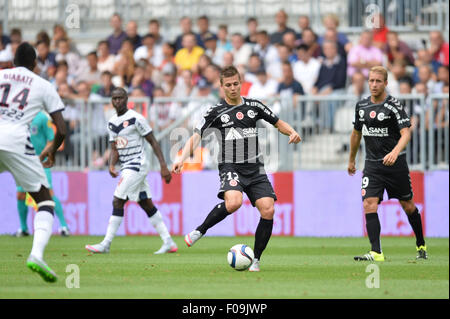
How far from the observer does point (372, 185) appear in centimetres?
1237

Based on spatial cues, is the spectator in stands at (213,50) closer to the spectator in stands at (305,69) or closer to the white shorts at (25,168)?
the spectator in stands at (305,69)

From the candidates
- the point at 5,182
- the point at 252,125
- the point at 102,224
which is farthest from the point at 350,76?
the point at 252,125

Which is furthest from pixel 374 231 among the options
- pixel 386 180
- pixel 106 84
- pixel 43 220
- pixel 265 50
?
pixel 265 50

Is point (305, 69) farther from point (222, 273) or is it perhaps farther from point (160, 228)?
point (222, 273)

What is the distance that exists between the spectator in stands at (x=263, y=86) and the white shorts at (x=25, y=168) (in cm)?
1057

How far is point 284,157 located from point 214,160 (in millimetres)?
1373

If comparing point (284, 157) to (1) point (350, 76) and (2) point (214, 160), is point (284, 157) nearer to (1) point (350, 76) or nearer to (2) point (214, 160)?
(2) point (214, 160)

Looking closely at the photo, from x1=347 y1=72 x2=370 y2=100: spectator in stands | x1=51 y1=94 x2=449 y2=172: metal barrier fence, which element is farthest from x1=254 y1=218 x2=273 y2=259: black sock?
x1=347 y1=72 x2=370 y2=100: spectator in stands

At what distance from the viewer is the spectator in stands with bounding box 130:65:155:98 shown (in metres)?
20.5

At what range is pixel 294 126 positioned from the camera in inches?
709

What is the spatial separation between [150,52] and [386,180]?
10977 millimetres

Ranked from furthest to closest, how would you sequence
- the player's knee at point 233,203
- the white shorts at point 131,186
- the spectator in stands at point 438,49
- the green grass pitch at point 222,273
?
the spectator in stands at point 438,49
the white shorts at point 131,186
the player's knee at point 233,203
the green grass pitch at point 222,273

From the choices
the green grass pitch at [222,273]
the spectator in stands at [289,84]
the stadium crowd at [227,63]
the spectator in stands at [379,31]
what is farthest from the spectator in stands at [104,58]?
the green grass pitch at [222,273]

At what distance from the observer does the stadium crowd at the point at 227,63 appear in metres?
19.0
